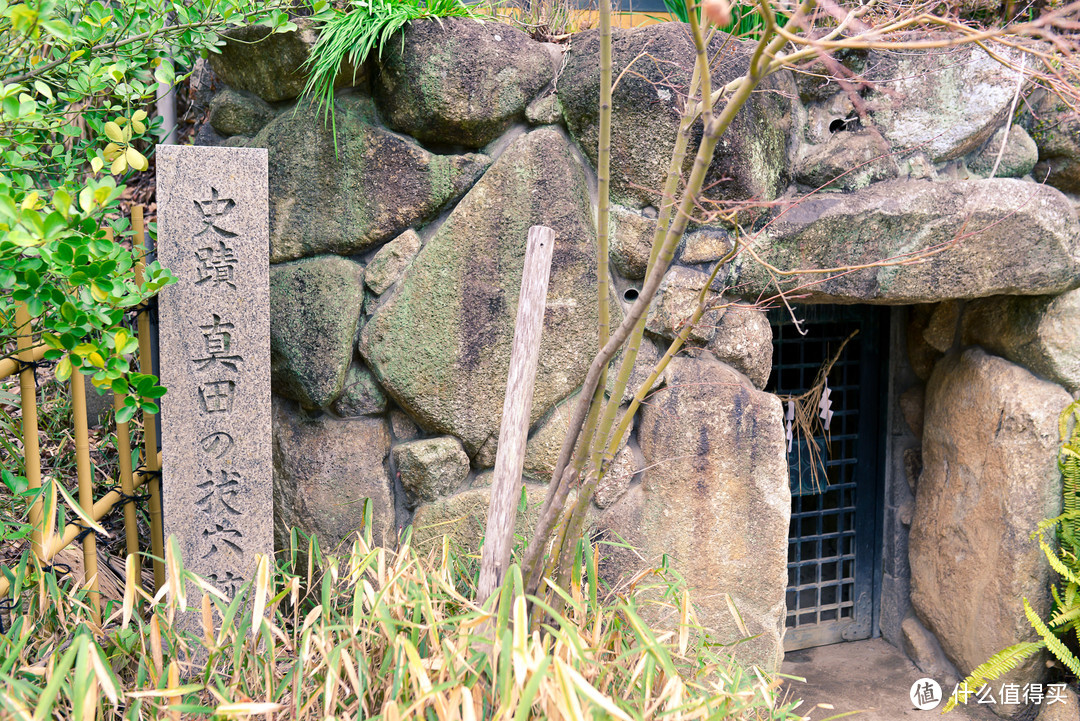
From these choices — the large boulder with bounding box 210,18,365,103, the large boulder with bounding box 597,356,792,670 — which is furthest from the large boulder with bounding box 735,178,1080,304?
the large boulder with bounding box 210,18,365,103

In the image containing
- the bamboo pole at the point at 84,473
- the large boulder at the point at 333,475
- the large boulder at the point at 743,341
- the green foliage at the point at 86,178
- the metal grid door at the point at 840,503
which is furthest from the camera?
the metal grid door at the point at 840,503

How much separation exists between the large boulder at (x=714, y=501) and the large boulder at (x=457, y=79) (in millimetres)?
896

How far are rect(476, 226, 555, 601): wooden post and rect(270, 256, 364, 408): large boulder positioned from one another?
0.61 meters

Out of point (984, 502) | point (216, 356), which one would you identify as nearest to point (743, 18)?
point (216, 356)

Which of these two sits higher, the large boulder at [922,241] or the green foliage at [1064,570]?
the large boulder at [922,241]

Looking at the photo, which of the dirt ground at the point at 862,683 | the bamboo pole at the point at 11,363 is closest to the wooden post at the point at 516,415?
the bamboo pole at the point at 11,363

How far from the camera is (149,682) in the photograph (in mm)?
1598

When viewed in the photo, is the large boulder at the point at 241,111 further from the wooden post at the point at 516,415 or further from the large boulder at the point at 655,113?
the wooden post at the point at 516,415

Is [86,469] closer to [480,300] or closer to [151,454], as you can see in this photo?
[151,454]

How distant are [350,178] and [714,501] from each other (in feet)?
4.60

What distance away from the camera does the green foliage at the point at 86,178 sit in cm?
124

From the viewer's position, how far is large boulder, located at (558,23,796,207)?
6.72ft

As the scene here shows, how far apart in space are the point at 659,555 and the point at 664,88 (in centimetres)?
133

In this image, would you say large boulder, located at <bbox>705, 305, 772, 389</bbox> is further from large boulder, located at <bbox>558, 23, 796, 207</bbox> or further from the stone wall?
large boulder, located at <bbox>558, 23, 796, 207</bbox>
